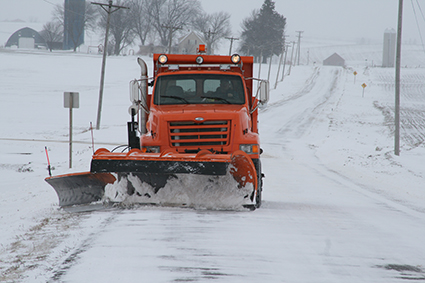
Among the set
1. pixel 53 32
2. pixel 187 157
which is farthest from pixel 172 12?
pixel 187 157

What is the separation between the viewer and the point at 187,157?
5934 mm

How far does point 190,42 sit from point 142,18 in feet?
48.8

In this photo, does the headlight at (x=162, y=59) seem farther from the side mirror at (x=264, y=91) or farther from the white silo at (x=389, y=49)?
the white silo at (x=389, y=49)

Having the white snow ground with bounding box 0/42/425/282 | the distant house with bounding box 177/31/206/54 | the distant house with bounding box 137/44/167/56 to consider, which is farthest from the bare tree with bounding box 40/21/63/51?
the white snow ground with bounding box 0/42/425/282

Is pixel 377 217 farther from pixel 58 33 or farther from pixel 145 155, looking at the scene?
pixel 58 33

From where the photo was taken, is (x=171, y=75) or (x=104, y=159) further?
(x=171, y=75)

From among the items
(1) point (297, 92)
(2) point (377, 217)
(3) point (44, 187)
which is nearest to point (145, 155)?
(2) point (377, 217)

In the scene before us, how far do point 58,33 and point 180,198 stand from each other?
11939 cm

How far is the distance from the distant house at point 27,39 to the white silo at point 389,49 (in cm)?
9802

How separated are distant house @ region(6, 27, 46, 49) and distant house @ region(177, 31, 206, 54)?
125ft

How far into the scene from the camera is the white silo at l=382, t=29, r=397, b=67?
133 meters

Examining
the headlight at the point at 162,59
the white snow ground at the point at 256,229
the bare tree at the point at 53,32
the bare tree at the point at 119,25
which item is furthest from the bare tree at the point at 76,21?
the headlight at the point at 162,59

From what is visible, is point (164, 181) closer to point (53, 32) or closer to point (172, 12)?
point (172, 12)

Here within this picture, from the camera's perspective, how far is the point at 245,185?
6297 mm
